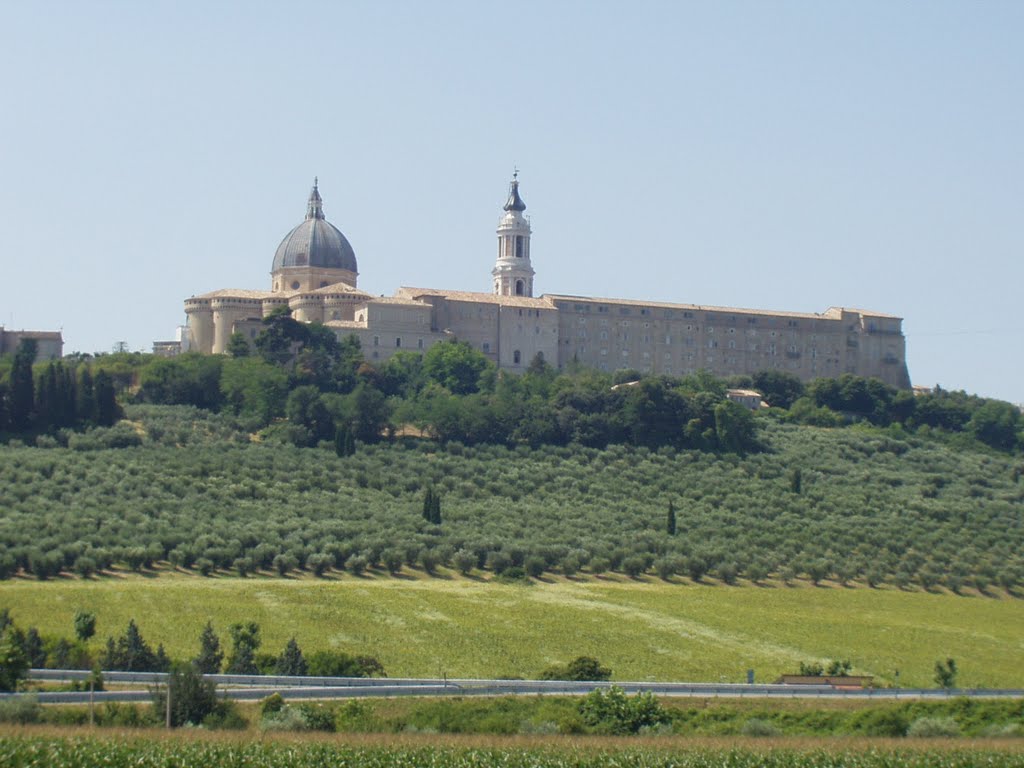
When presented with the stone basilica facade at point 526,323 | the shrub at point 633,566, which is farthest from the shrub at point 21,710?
the stone basilica facade at point 526,323

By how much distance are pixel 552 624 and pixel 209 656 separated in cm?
1333

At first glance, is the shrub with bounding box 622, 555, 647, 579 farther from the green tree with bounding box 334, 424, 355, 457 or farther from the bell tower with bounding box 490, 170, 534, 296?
the bell tower with bounding box 490, 170, 534, 296

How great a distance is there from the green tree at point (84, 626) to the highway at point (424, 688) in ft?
22.4

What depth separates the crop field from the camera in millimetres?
29281

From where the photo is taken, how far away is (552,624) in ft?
167

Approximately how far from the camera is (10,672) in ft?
115

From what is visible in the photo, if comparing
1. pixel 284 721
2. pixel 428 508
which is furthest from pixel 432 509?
pixel 284 721

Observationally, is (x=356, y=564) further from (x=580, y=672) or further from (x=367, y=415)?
(x=367, y=415)

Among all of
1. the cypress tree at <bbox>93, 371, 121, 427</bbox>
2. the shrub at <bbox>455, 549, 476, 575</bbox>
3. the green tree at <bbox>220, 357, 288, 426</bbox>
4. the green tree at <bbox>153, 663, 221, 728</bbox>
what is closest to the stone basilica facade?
the green tree at <bbox>220, 357, 288, 426</bbox>

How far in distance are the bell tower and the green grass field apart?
46664 mm

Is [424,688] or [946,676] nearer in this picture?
[424,688]

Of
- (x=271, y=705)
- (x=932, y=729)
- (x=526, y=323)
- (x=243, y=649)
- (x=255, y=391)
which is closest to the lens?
(x=271, y=705)

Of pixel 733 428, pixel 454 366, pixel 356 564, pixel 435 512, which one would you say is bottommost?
pixel 356 564

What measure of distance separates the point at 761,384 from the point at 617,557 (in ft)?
127
